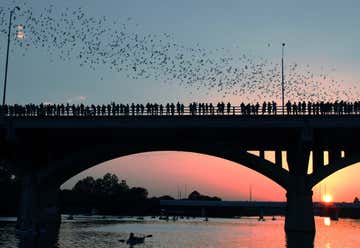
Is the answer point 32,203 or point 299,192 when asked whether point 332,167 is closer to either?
point 299,192

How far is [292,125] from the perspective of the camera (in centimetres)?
6231

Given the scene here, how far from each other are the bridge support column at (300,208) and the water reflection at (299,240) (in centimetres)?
85

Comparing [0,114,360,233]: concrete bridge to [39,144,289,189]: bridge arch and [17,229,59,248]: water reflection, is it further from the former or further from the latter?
[17,229,59,248]: water reflection

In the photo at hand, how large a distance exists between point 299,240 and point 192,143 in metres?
14.7

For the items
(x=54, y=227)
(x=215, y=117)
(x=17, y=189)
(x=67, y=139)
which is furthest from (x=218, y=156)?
(x=17, y=189)

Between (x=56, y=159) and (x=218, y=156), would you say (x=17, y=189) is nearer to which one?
(x=56, y=159)

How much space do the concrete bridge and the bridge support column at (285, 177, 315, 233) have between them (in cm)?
10

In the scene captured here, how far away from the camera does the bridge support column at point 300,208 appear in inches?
2581

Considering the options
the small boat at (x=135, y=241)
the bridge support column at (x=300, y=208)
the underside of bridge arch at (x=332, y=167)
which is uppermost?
the underside of bridge arch at (x=332, y=167)

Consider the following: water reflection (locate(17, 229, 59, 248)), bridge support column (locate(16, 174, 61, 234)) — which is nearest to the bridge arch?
bridge support column (locate(16, 174, 61, 234))

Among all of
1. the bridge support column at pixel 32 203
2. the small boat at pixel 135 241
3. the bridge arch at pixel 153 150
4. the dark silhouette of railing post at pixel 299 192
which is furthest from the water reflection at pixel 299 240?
the bridge support column at pixel 32 203

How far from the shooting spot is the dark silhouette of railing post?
215ft

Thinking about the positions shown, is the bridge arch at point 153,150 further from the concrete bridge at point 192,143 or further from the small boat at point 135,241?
the small boat at point 135,241

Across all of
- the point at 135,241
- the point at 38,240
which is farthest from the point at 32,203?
the point at 135,241
